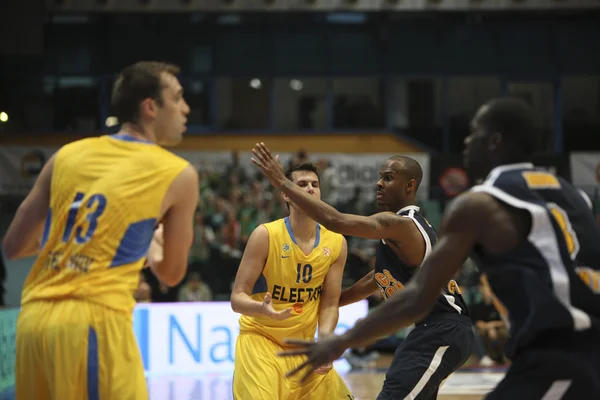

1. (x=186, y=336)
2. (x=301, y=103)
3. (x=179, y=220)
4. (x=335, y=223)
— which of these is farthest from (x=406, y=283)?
(x=301, y=103)

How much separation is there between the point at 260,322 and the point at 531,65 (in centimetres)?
1678

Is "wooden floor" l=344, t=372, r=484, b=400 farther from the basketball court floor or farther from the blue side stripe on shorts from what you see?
the blue side stripe on shorts

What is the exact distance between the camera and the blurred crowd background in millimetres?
19984

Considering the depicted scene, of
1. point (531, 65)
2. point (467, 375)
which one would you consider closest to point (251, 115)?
point (531, 65)

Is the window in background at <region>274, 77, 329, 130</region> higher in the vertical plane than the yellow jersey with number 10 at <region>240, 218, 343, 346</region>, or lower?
higher

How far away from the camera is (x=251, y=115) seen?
2041cm

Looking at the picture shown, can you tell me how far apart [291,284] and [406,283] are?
0.80m

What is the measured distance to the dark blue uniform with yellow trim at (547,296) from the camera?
3064 mm

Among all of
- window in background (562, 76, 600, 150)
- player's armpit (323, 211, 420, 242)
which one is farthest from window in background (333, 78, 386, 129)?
player's armpit (323, 211, 420, 242)

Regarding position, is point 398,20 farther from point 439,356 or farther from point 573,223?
point 573,223

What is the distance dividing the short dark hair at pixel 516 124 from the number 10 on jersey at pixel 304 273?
8.13 ft

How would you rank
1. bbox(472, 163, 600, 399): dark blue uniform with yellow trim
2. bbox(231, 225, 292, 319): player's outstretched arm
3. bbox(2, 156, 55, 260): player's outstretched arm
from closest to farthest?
bbox(472, 163, 600, 399): dark blue uniform with yellow trim
bbox(2, 156, 55, 260): player's outstretched arm
bbox(231, 225, 292, 319): player's outstretched arm

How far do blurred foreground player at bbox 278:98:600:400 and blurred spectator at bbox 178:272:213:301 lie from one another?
1132 centimetres

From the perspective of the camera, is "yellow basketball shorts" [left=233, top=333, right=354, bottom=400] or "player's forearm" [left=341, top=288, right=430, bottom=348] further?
"yellow basketball shorts" [left=233, top=333, right=354, bottom=400]
